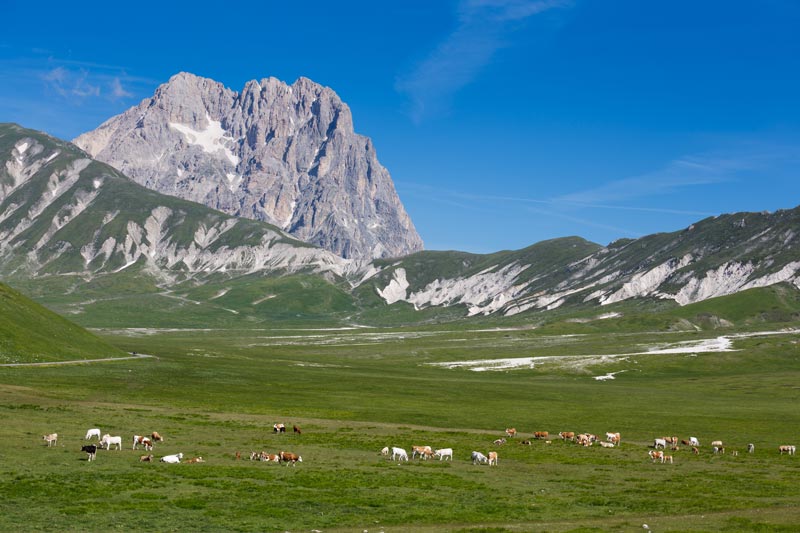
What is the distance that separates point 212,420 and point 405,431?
20.6m

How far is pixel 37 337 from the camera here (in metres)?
138

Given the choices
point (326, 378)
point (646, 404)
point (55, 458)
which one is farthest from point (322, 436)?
point (326, 378)

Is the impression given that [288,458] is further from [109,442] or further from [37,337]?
[37,337]

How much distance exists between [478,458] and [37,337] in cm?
11483

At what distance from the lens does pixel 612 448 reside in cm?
6469

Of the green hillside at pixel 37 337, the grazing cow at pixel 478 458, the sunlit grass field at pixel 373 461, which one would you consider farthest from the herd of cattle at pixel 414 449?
the green hillside at pixel 37 337

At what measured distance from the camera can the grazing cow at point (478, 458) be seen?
54.1 meters

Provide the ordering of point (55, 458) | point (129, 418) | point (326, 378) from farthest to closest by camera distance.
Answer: point (326, 378), point (129, 418), point (55, 458)

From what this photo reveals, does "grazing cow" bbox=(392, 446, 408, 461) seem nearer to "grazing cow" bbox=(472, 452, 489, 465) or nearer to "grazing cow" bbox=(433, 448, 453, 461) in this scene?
"grazing cow" bbox=(433, 448, 453, 461)

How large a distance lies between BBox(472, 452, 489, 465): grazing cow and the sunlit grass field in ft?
2.77

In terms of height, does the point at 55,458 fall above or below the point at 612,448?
above

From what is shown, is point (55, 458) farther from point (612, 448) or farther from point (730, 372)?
point (730, 372)

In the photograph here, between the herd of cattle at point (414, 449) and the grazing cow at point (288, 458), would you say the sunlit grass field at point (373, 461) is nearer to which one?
the herd of cattle at point (414, 449)

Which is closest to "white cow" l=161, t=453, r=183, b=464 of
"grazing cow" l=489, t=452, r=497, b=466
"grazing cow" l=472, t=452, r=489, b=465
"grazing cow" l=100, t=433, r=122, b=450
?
"grazing cow" l=100, t=433, r=122, b=450
